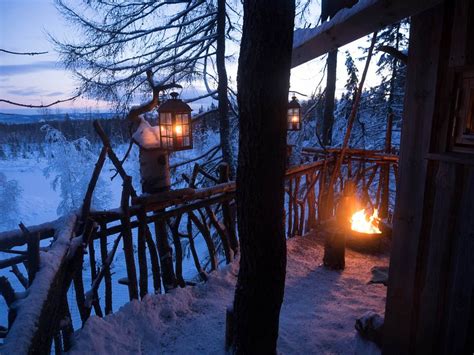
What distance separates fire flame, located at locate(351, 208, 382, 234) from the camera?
5637mm

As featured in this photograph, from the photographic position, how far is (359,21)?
2.21 metres

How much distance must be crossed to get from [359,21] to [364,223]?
4.40 m

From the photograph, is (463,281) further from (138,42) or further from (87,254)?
(138,42)

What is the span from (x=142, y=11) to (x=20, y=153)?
56844 mm

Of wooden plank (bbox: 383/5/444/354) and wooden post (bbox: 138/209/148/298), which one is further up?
wooden plank (bbox: 383/5/444/354)

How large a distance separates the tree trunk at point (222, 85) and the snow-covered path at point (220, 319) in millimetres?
4734

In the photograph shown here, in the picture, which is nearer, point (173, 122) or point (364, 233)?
point (173, 122)

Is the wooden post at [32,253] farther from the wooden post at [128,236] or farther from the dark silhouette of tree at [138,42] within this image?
the dark silhouette of tree at [138,42]

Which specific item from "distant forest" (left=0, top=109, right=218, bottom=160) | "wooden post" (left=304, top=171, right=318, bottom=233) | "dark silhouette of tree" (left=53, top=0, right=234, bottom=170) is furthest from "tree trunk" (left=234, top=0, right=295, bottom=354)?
"distant forest" (left=0, top=109, right=218, bottom=160)

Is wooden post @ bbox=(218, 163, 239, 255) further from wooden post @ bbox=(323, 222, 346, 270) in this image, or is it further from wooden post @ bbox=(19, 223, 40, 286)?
wooden post @ bbox=(19, 223, 40, 286)

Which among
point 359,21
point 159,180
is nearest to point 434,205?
point 359,21

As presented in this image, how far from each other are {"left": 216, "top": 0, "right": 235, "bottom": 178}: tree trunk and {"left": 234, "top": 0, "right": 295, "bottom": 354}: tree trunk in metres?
6.22

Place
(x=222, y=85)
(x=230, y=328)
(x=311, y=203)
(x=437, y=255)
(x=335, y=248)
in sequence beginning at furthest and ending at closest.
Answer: (x=222, y=85), (x=311, y=203), (x=335, y=248), (x=230, y=328), (x=437, y=255)

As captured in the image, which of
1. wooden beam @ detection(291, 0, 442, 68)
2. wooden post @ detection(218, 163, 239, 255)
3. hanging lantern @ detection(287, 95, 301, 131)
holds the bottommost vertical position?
wooden post @ detection(218, 163, 239, 255)
